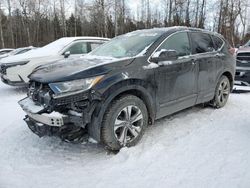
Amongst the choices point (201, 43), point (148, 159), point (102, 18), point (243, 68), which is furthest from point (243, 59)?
point (102, 18)

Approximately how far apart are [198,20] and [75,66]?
3623 cm

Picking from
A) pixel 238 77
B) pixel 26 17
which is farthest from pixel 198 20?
pixel 238 77

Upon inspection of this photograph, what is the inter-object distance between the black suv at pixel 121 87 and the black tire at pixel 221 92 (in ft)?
1.72

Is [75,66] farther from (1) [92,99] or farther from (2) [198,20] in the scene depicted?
(2) [198,20]

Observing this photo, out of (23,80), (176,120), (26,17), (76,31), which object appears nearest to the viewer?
(176,120)

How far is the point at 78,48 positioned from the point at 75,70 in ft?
17.2

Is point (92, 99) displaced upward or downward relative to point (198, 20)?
downward

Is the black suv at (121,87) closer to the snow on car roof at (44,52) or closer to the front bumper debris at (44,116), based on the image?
the front bumper debris at (44,116)

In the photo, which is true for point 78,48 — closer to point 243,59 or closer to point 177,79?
point 177,79

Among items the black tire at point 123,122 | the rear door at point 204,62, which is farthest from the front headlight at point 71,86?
the rear door at point 204,62

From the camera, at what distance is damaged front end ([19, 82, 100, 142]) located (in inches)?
134

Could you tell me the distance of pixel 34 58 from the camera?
801 centimetres

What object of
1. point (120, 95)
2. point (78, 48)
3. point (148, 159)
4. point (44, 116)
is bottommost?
point (148, 159)

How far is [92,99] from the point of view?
346cm
